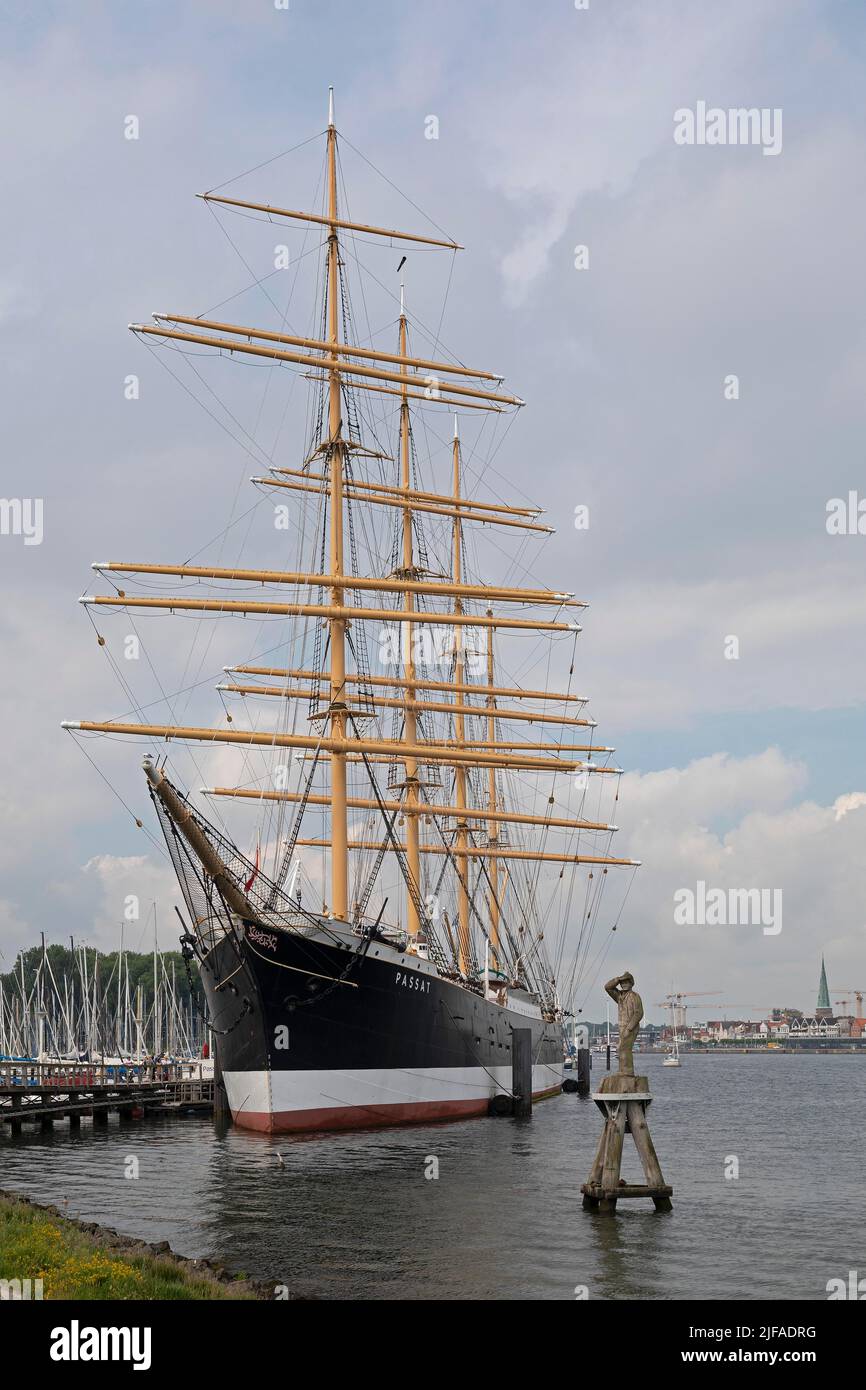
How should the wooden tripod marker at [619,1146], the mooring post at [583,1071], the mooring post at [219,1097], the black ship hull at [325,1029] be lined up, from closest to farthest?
the wooden tripod marker at [619,1146]
the black ship hull at [325,1029]
the mooring post at [219,1097]
the mooring post at [583,1071]

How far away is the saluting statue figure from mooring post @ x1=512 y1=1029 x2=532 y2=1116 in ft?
96.5

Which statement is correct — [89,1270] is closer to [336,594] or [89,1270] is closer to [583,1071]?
Answer: [336,594]

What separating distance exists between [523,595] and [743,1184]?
2505cm

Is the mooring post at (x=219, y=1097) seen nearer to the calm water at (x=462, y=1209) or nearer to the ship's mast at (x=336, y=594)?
the calm water at (x=462, y=1209)

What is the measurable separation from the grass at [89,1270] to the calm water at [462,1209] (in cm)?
240

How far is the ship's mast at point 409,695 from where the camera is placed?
5978 centimetres

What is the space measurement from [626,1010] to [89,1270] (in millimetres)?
12672

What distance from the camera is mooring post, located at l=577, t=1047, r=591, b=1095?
81062 mm

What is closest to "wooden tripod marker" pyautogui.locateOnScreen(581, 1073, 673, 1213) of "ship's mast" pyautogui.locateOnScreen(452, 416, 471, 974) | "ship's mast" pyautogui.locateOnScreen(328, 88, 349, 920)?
"ship's mast" pyautogui.locateOnScreen(328, 88, 349, 920)

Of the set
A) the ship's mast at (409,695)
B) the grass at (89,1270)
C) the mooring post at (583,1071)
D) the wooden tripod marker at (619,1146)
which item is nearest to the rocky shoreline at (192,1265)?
the grass at (89,1270)

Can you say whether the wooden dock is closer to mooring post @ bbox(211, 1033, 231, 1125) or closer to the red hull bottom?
mooring post @ bbox(211, 1033, 231, 1125)
